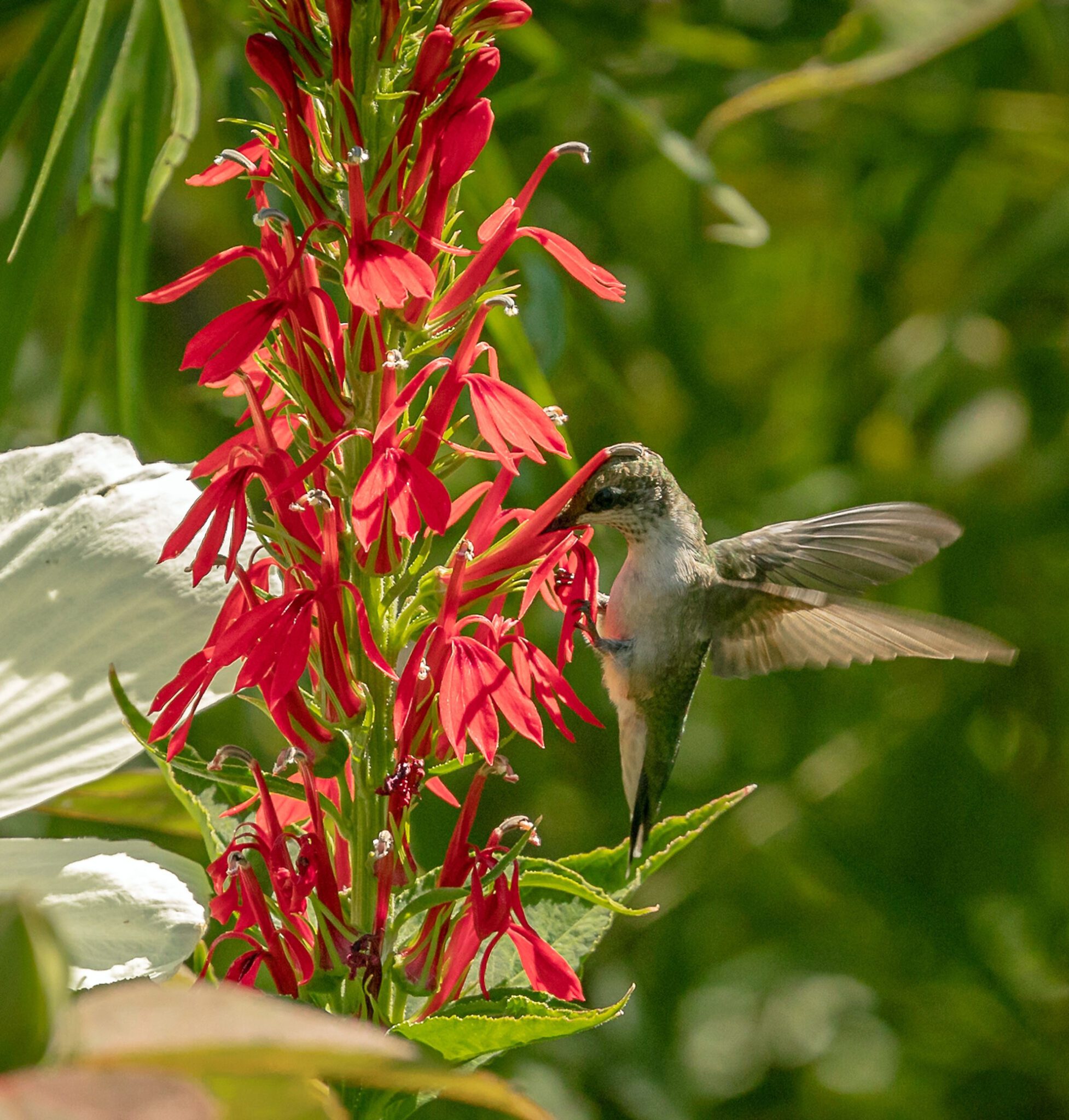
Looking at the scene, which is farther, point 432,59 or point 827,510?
point 827,510

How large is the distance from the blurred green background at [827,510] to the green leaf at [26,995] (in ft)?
3.74

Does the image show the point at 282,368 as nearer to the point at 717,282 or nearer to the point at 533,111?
the point at 533,111

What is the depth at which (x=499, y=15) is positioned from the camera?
0.53 m

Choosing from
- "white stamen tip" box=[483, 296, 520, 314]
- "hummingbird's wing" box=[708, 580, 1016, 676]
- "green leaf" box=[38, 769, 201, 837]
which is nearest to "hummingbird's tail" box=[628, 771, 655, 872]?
"hummingbird's wing" box=[708, 580, 1016, 676]

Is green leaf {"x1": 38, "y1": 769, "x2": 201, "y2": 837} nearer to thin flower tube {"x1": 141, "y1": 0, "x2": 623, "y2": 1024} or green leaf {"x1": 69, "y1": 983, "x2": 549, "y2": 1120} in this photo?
thin flower tube {"x1": 141, "y1": 0, "x2": 623, "y2": 1024}

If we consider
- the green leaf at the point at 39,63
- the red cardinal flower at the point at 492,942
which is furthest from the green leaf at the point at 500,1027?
the green leaf at the point at 39,63

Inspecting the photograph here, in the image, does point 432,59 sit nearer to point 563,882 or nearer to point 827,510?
point 563,882

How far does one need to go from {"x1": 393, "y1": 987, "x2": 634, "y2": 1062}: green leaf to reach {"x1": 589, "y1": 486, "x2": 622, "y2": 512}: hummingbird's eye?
0.35m

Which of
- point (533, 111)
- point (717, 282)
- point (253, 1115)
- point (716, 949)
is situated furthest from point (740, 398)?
point (253, 1115)

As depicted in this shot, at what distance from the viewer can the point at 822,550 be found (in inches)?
39.8

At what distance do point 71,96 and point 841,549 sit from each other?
24.3 inches

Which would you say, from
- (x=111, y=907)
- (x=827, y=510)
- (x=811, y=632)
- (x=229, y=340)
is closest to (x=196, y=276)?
(x=229, y=340)

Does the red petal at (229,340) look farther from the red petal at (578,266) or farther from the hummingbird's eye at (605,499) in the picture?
the hummingbird's eye at (605,499)

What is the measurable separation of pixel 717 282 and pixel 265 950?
5.31 ft
